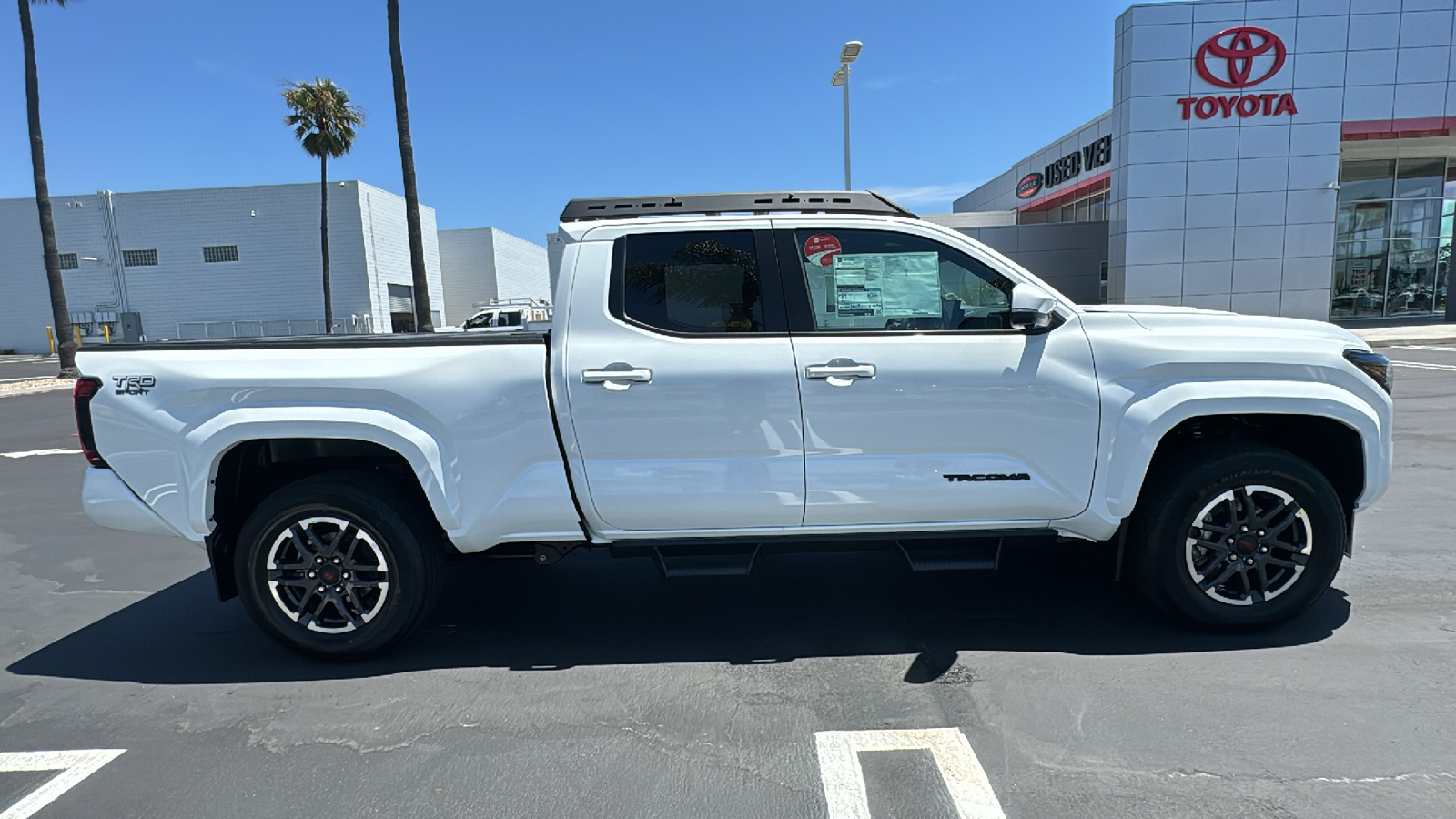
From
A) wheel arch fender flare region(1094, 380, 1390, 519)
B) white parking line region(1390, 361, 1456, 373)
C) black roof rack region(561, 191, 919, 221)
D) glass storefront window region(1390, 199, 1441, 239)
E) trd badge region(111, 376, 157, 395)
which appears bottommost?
white parking line region(1390, 361, 1456, 373)

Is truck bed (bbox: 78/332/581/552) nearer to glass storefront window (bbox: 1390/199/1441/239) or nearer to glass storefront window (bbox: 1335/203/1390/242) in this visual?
glass storefront window (bbox: 1335/203/1390/242)

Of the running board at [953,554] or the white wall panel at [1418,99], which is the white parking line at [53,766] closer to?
the running board at [953,554]

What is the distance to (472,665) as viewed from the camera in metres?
3.51

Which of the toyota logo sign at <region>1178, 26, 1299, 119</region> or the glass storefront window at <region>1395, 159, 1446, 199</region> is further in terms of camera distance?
the glass storefront window at <region>1395, 159, 1446, 199</region>

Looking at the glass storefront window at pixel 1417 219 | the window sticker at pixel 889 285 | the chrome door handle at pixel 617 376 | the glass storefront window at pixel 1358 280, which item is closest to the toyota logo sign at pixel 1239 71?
the glass storefront window at pixel 1358 280

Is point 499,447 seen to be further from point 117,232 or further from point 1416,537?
point 117,232

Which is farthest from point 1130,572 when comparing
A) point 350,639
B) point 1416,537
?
point 350,639

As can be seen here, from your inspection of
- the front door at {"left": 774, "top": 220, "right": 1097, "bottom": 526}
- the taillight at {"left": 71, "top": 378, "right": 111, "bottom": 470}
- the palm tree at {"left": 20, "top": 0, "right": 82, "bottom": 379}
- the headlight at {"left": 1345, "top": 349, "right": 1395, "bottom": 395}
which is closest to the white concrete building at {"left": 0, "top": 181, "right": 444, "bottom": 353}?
the palm tree at {"left": 20, "top": 0, "right": 82, "bottom": 379}

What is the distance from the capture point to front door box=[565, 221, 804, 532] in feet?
10.7

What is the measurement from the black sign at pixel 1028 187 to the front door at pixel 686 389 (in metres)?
29.4

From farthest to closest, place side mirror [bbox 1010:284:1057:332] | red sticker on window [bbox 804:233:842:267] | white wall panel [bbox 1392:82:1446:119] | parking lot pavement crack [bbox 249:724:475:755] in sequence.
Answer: white wall panel [bbox 1392:82:1446:119] < red sticker on window [bbox 804:233:842:267] < side mirror [bbox 1010:284:1057:332] < parking lot pavement crack [bbox 249:724:475:755]

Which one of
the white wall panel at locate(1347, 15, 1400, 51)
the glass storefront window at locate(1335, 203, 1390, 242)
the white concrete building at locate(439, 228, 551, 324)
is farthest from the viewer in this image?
the white concrete building at locate(439, 228, 551, 324)

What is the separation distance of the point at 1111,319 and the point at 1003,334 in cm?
51

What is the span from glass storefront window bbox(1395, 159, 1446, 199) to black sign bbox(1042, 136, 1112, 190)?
9.02 m
